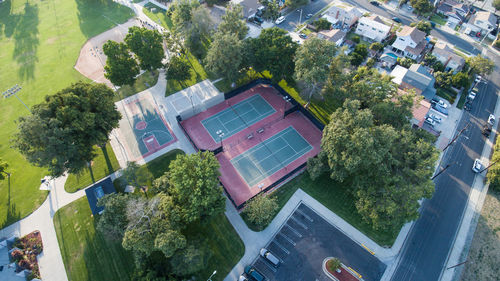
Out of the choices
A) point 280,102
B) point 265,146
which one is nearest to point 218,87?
point 280,102

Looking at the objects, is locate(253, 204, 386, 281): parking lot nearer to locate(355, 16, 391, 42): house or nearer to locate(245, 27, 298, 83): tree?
locate(245, 27, 298, 83): tree

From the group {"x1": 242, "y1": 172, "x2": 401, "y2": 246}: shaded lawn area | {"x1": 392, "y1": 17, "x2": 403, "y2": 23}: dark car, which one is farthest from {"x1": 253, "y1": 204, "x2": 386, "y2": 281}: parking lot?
{"x1": 392, "y1": 17, "x2": 403, "y2": 23}: dark car

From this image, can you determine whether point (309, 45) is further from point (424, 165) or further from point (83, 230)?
point (83, 230)

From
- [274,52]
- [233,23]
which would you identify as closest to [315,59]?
[274,52]

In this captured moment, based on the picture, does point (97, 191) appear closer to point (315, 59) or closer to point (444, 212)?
point (315, 59)

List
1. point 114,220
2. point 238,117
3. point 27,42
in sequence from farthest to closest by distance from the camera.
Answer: point 27,42
point 238,117
point 114,220

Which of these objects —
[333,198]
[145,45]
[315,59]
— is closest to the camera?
[333,198]

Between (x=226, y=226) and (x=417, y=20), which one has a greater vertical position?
(x=417, y=20)

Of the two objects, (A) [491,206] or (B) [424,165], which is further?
(A) [491,206]
